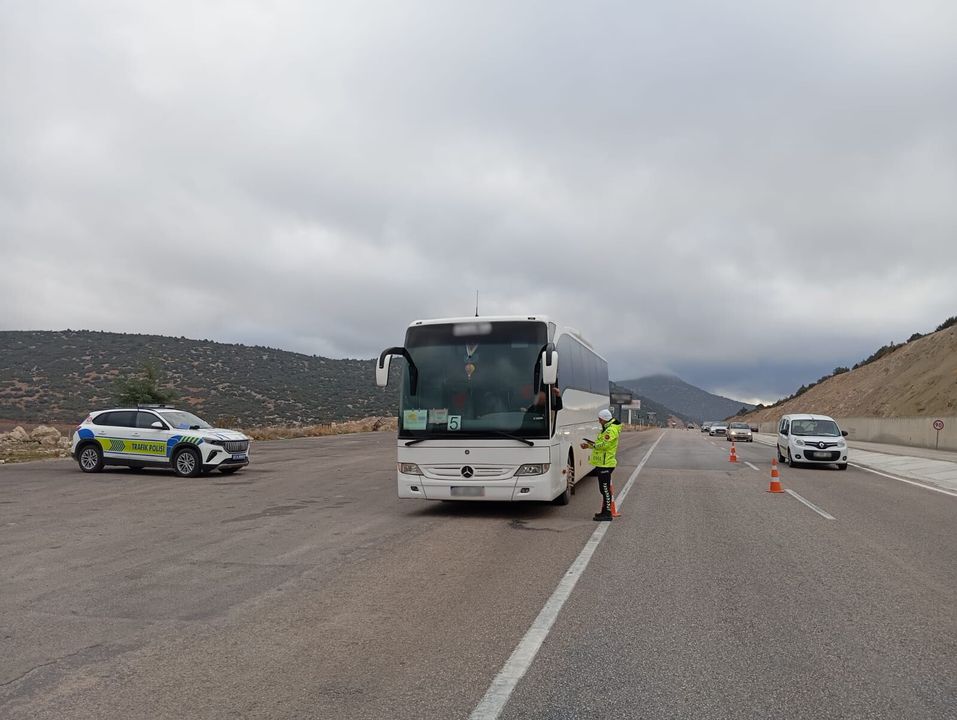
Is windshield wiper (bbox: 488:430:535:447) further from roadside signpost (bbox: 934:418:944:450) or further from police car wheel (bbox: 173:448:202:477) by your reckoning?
roadside signpost (bbox: 934:418:944:450)

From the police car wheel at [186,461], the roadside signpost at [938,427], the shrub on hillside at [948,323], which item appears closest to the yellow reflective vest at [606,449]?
the police car wheel at [186,461]

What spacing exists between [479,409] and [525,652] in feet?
22.4

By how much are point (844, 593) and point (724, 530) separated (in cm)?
378

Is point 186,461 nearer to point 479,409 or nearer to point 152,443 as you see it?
point 152,443

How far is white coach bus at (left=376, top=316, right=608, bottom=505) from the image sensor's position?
1169cm

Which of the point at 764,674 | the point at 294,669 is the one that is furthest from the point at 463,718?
the point at 764,674

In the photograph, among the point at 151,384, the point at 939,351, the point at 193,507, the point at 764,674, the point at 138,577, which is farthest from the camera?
the point at 939,351

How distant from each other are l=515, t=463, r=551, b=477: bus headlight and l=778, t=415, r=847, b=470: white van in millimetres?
14762

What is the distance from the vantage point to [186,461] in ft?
62.4

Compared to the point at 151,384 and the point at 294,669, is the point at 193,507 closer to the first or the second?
the point at 294,669

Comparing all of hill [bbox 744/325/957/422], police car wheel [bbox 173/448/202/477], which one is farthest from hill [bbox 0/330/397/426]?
hill [bbox 744/325/957/422]

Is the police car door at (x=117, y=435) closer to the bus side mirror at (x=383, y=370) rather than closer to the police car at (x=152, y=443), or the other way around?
the police car at (x=152, y=443)

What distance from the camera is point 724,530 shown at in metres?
10.9

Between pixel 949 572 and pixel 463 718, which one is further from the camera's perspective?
pixel 949 572
